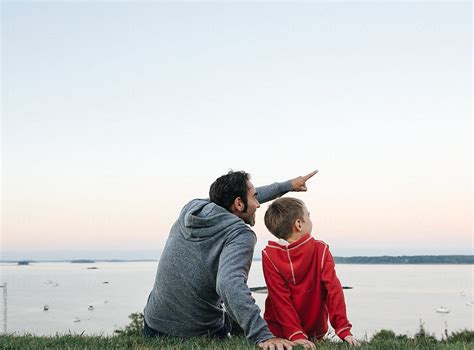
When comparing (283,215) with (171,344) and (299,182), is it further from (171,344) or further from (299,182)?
(299,182)

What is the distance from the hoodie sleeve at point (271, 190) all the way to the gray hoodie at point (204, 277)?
3.85 feet

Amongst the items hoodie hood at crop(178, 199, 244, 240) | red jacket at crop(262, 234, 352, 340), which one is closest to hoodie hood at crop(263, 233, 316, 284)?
red jacket at crop(262, 234, 352, 340)

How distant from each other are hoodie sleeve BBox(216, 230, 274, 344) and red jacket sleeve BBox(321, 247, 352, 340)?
614 mm

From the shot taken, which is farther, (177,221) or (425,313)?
(425,313)

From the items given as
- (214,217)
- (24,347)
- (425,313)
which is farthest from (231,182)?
(425,313)

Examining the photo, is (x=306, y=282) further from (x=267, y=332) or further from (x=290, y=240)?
(x=267, y=332)

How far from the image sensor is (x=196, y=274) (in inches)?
157

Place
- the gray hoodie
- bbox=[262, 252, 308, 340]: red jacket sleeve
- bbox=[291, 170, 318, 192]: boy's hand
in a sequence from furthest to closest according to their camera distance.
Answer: bbox=[291, 170, 318, 192]: boy's hand → bbox=[262, 252, 308, 340]: red jacket sleeve → the gray hoodie

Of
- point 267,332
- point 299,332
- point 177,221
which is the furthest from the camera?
point 177,221

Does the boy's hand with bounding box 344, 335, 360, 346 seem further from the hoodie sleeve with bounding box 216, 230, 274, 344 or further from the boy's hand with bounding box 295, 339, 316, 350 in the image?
the hoodie sleeve with bounding box 216, 230, 274, 344

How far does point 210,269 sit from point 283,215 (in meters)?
0.67

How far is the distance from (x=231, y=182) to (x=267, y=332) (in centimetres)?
114

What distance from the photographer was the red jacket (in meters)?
3.96

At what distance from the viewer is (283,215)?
4082mm
